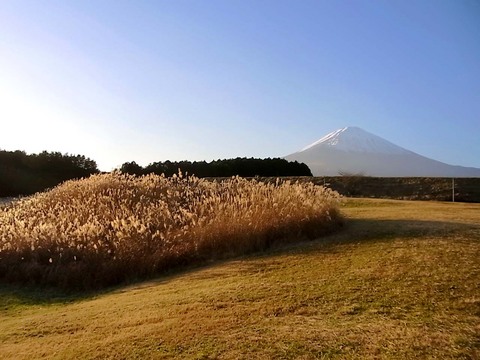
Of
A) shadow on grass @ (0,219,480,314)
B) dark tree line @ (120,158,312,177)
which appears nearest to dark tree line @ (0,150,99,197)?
dark tree line @ (120,158,312,177)

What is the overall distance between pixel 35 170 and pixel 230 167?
9331mm

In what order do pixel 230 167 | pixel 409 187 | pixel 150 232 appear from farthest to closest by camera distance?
pixel 230 167
pixel 409 187
pixel 150 232

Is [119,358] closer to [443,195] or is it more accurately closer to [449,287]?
[449,287]

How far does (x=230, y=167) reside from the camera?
23781 millimetres

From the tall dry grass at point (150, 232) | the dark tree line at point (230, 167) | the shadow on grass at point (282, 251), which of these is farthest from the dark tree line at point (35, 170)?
the shadow on grass at point (282, 251)

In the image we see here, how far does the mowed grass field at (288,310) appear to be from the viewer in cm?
342

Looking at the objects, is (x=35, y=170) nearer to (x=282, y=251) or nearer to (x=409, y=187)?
(x=409, y=187)

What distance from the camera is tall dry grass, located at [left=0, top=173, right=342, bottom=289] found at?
714cm

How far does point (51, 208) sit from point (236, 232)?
17.0 feet

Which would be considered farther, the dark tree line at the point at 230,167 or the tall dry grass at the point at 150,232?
the dark tree line at the point at 230,167

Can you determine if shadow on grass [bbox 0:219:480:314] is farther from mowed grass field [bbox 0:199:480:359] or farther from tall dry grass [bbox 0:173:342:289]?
tall dry grass [bbox 0:173:342:289]

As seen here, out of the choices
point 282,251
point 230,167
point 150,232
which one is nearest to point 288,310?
point 282,251

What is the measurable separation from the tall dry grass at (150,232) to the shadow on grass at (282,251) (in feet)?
0.81

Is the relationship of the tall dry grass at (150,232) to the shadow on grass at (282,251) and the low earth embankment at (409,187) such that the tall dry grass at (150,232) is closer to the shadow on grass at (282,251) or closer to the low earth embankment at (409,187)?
the shadow on grass at (282,251)
